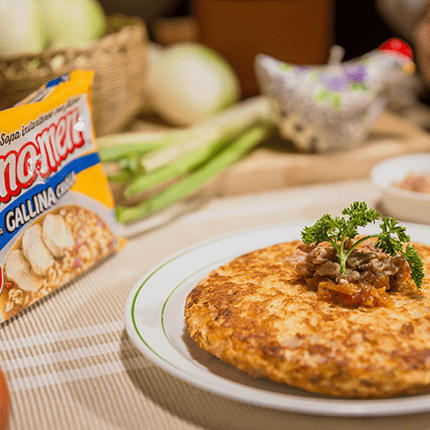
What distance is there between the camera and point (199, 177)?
2.19 meters

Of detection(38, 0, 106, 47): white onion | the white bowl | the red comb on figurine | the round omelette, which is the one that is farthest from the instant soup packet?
the red comb on figurine

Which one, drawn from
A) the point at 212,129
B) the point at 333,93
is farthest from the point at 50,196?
the point at 333,93

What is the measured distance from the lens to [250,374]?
95 cm

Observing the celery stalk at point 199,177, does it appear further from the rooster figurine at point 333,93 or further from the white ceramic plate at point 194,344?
the white ceramic plate at point 194,344

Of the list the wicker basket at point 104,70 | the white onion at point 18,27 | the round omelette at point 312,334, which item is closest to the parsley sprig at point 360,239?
the round omelette at point 312,334

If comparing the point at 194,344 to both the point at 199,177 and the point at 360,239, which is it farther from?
the point at 199,177

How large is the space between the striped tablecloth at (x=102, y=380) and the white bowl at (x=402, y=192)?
889mm

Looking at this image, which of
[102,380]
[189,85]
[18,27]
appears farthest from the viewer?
[189,85]

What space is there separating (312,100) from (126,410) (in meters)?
1.75

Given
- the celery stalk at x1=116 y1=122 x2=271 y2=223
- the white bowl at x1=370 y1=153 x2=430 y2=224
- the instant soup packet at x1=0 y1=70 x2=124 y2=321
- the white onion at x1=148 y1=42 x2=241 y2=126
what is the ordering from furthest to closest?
1. the white onion at x1=148 y1=42 x2=241 y2=126
2. the celery stalk at x1=116 y1=122 x2=271 y2=223
3. the white bowl at x1=370 y1=153 x2=430 y2=224
4. the instant soup packet at x1=0 y1=70 x2=124 y2=321

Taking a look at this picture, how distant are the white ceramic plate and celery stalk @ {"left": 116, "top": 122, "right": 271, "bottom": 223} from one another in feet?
1.86

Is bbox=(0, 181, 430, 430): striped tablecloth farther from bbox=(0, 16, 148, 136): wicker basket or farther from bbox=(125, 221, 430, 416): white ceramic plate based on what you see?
bbox=(0, 16, 148, 136): wicker basket

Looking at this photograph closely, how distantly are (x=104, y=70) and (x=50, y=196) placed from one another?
41.5 inches

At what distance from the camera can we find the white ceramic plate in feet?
2.67
